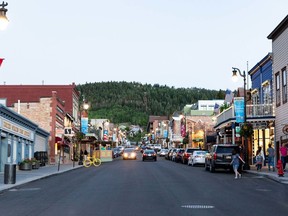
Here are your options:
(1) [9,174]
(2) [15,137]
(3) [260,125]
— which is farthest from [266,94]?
(1) [9,174]

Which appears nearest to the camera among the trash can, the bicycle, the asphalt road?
the asphalt road

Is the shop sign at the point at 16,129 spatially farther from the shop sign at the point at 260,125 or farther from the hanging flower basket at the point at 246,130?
the shop sign at the point at 260,125

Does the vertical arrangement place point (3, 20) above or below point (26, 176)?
above

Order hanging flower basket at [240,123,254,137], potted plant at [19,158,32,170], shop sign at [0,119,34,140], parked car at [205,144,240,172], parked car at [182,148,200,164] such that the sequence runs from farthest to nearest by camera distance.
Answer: parked car at [182,148,200,164]
potted plant at [19,158,32,170]
hanging flower basket at [240,123,254,137]
shop sign at [0,119,34,140]
parked car at [205,144,240,172]

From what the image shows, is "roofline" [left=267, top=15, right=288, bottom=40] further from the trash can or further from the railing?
the trash can

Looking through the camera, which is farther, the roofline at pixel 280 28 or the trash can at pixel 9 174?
the roofline at pixel 280 28

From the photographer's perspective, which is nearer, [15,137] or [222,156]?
[222,156]

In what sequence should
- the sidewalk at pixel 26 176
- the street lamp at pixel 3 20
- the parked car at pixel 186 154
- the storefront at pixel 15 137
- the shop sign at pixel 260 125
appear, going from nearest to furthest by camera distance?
the street lamp at pixel 3 20
the sidewalk at pixel 26 176
the storefront at pixel 15 137
the shop sign at pixel 260 125
the parked car at pixel 186 154

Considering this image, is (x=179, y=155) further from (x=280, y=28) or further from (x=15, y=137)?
(x=280, y=28)

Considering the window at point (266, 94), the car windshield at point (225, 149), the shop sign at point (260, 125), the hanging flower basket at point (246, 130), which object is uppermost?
the window at point (266, 94)

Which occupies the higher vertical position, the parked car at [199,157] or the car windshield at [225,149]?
the car windshield at [225,149]

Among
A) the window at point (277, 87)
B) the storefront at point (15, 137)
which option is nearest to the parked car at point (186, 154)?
the window at point (277, 87)

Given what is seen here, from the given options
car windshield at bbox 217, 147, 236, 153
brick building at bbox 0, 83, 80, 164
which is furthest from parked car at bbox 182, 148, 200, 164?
car windshield at bbox 217, 147, 236, 153

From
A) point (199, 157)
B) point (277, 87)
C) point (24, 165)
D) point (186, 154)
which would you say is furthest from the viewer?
point (186, 154)
